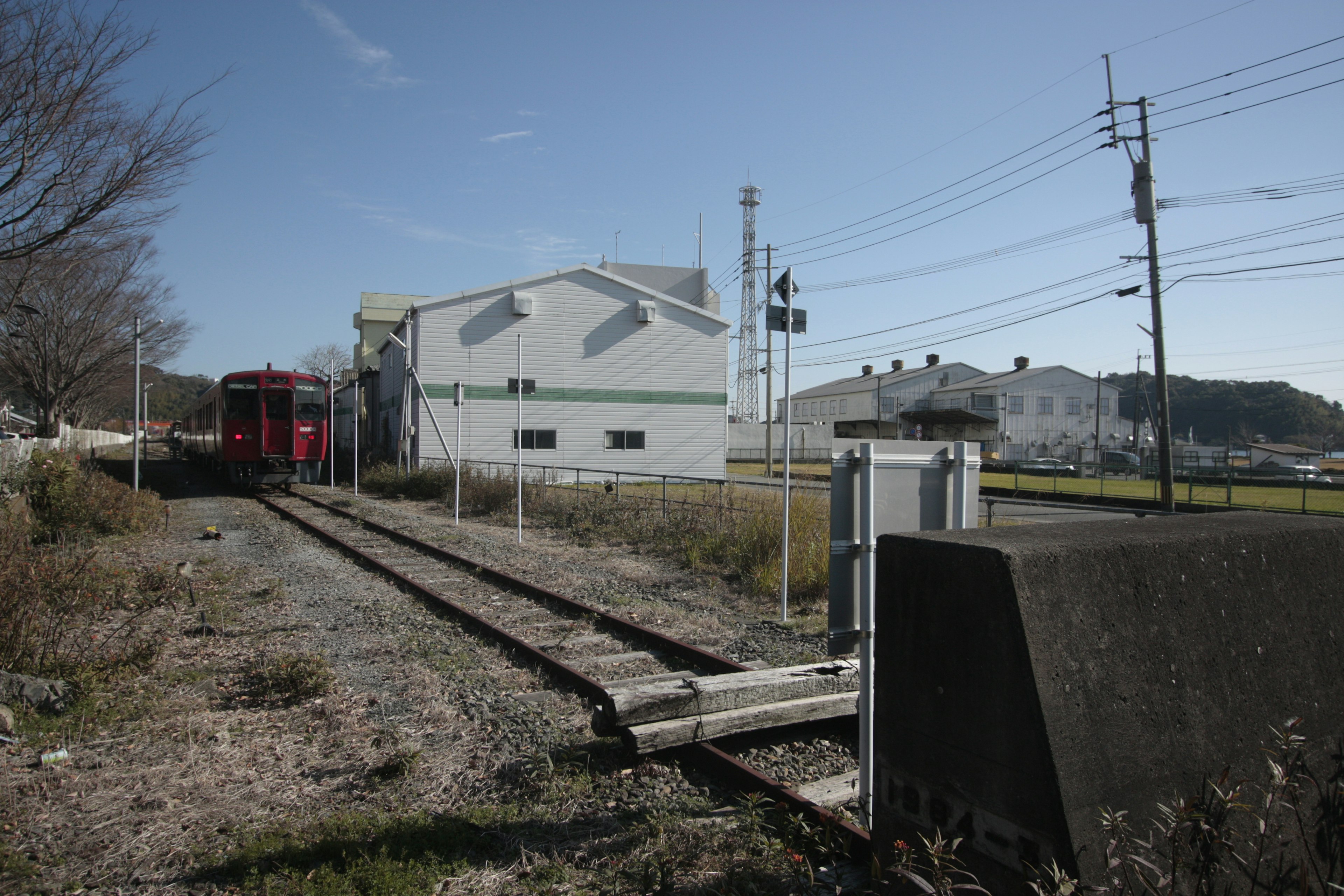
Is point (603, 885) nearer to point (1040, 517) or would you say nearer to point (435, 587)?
point (435, 587)

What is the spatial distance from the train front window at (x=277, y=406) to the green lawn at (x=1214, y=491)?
1950cm

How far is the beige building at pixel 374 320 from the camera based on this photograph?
63406 mm

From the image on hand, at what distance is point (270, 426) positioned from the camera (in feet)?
78.1

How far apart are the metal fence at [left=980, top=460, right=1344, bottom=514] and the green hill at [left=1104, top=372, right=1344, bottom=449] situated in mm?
65365

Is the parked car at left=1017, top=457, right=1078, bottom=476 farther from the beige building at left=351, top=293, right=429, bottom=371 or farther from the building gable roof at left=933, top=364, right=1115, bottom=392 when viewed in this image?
the beige building at left=351, top=293, right=429, bottom=371

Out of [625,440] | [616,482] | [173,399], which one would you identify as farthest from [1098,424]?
[173,399]

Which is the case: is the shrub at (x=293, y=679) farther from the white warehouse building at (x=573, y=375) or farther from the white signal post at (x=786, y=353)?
the white warehouse building at (x=573, y=375)

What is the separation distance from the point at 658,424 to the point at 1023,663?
31308mm

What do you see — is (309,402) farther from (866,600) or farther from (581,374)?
(866,600)

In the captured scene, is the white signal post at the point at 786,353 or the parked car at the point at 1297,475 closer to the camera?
the white signal post at the point at 786,353

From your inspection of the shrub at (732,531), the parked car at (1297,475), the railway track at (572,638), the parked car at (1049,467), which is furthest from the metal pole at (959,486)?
the parked car at (1049,467)

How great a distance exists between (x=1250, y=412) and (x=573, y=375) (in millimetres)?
101982

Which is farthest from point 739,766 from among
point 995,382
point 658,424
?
point 995,382

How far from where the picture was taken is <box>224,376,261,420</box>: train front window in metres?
23.5
